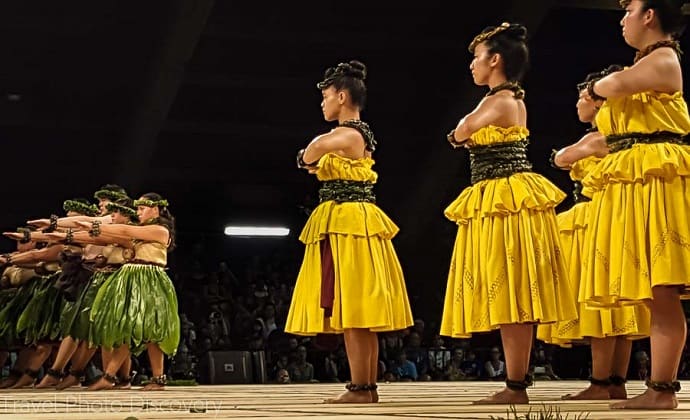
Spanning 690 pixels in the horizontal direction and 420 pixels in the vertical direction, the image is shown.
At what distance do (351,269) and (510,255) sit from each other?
23.3 inches

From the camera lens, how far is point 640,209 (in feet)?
9.44

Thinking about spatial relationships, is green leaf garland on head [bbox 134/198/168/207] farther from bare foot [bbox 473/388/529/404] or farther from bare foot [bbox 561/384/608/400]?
bare foot [bbox 473/388/529/404]

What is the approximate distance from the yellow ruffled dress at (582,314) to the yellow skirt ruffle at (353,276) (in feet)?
2.50

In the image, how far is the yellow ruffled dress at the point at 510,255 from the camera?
323 centimetres

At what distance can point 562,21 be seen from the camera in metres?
9.94

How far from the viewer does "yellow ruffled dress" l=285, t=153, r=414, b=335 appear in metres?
3.45

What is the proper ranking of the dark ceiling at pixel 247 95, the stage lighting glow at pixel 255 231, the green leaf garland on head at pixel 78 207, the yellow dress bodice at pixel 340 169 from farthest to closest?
the stage lighting glow at pixel 255 231 < the dark ceiling at pixel 247 95 < the green leaf garland on head at pixel 78 207 < the yellow dress bodice at pixel 340 169

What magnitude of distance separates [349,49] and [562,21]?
225 cm

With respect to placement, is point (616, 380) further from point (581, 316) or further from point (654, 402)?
point (654, 402)

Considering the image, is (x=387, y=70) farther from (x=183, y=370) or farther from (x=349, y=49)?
(x=183, y=370)

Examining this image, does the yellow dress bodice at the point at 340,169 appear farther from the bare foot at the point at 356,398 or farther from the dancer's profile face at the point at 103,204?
the dancer's profile face at the point at 103,204

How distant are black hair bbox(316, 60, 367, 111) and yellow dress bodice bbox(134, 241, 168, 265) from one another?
7.61ft

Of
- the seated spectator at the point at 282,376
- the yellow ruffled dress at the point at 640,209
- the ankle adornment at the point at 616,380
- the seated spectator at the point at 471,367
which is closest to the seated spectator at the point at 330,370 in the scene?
the seated spectator at the point at 282,376

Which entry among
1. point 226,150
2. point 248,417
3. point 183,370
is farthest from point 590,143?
point 226,150
